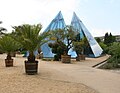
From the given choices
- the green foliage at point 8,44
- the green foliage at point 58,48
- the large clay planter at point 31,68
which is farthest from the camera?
the green foliage at point 58,48

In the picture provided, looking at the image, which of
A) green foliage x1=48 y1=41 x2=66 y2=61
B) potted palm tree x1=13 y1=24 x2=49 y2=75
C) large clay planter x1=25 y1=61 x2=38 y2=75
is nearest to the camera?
large clay planter x1=25 y1=61 x2=38 y2=75

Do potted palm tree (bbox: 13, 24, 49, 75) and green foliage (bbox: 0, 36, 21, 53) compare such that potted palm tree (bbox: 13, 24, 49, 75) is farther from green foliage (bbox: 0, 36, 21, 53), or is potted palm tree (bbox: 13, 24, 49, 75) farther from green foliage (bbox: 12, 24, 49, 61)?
green foliage (bbox: 0, 36, 21, 53)

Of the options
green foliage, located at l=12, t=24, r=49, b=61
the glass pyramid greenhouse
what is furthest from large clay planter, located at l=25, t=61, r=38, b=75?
the glass pyramid greenhouse

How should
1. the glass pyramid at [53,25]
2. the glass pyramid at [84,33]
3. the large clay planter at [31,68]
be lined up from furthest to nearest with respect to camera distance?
the glass pyramid at [84,33]
the glass pyramid at [53,25]
the large clay planter at [31,68]

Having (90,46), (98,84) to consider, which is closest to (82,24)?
(90,46)

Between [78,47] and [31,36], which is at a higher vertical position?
[78,47]

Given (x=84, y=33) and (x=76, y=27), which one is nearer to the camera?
(x=76, y=27)

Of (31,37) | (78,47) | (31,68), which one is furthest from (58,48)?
(31,68)

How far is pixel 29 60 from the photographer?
1817 centimetres

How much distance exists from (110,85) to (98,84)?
0.57 metres

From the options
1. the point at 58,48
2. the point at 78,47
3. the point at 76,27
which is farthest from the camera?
the point at 76,27

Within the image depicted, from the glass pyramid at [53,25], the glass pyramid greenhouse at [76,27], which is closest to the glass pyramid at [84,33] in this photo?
the glass pyramid greenhouse at [76,27]

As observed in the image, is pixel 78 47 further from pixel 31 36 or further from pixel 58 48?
pixel 31 36

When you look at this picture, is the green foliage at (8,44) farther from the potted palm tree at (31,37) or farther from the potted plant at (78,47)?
the potted plant at (78,47)
